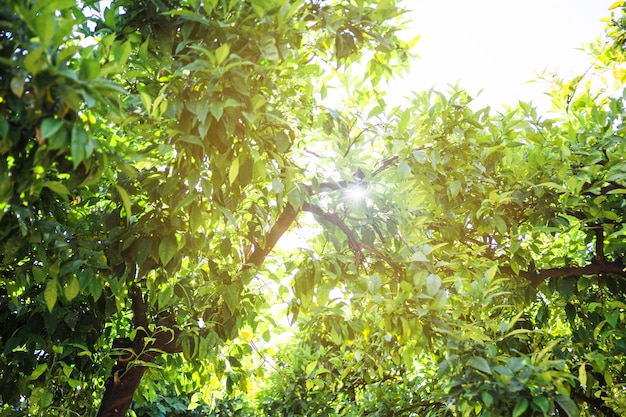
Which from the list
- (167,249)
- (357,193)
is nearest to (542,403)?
(357,193)

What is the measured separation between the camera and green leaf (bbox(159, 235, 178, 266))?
73.8 inches

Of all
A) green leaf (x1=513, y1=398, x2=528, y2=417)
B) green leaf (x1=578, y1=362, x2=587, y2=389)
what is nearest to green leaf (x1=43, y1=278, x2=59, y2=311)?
green leaf (x1=513, y1=398, x2=528, y2=417)

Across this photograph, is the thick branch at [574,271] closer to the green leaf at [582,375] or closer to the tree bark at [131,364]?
the green leaf at [582,375]

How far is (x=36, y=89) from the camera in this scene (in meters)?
1.12

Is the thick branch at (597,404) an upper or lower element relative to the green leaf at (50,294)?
lower

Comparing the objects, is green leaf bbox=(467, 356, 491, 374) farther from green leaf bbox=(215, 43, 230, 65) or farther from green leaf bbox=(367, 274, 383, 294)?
green leaf bbox=(215, 43, 230, 65)

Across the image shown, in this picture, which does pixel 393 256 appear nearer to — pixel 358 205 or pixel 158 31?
pixel 358 205

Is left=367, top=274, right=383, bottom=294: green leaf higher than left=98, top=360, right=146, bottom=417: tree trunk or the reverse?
higher

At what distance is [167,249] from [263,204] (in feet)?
2.48

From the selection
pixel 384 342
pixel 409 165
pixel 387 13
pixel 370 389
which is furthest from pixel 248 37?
pixel 370 389

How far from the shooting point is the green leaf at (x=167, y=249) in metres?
1.88

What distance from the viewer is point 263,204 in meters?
2.58

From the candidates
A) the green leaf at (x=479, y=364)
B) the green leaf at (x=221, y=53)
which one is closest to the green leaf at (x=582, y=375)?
the green leaf at (x=479, y=364)

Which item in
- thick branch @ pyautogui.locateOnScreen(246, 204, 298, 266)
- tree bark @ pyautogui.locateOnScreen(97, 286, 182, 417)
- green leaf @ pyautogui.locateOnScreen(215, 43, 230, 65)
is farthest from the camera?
tree bark @ pyautogui.locateOnScreen(97, 286, 182, 417)
